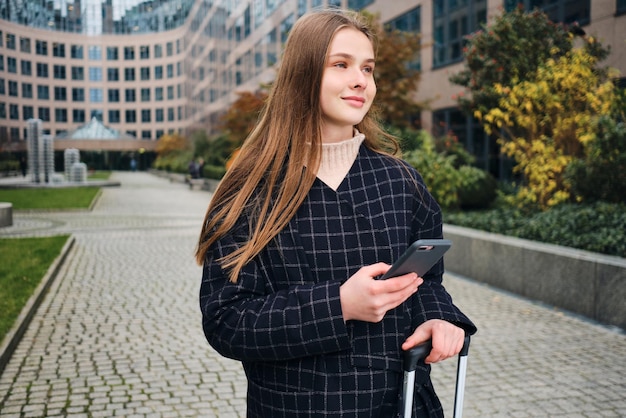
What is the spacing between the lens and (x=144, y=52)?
99938 millimetres

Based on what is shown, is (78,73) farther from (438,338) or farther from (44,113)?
(438,338)

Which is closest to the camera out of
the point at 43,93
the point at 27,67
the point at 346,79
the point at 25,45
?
the point at 346,79

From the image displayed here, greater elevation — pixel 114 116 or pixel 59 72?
pixel 59 72

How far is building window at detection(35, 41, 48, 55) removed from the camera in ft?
271

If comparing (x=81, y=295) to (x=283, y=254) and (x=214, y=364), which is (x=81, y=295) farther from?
(x=283, y=254)

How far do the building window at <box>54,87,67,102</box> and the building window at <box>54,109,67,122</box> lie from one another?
179 cm

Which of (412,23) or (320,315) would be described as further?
(412,23)

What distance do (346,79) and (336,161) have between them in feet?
0.80

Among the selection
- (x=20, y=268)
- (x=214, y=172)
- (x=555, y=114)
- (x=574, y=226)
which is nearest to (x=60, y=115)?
(x=214, y=172)

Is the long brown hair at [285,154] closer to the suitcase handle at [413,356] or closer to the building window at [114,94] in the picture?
the suitcase handle at [413,356]

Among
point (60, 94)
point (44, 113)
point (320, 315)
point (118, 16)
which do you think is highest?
point (118, 16)

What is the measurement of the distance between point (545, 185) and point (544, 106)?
1328 millimetres

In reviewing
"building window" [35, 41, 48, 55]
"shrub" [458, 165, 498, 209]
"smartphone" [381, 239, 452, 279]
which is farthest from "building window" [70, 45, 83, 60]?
"smartphone" [381, 239, 452, 279]

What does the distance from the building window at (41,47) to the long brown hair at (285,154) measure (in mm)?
89165
